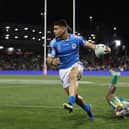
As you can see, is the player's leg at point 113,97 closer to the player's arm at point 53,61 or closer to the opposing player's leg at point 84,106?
the opposing player's leg at point 84,106

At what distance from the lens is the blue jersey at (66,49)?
9.68 m

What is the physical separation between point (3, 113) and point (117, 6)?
2237 inches

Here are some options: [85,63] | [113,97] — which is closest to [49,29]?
[85,63]

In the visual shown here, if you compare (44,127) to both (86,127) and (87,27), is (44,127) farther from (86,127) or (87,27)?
(87,27)

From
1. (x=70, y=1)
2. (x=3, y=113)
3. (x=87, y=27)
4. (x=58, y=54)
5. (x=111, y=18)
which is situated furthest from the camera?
(x=87, y=27)

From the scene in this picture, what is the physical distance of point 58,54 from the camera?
385 inches

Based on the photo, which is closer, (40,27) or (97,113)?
(97,113)

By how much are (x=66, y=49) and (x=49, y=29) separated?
5769cm

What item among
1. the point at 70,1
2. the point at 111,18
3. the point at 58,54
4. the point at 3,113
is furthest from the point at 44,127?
the point at 111,18

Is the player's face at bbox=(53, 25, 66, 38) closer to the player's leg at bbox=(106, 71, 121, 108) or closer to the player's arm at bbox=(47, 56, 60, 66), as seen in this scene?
the player's arm at bbox=(47, 56, 60, 66)

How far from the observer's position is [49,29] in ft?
220

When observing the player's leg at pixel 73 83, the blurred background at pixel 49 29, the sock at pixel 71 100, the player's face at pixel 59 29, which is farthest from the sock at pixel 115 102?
the blurred background at pixel 49 29

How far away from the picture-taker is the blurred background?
2464 inches

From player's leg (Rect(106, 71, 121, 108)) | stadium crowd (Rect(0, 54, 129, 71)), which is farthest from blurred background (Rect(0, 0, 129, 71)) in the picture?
player's leg (Rect(106, 71, 121, 108))
